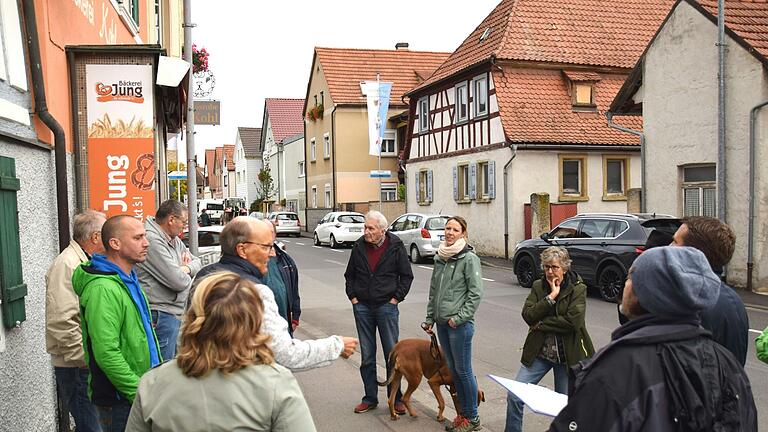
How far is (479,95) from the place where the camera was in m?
25.9

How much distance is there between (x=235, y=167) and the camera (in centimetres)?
8444

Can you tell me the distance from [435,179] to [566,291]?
24591 mm

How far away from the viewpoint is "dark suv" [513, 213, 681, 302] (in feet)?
45.4

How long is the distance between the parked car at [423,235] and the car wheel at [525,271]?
A: 4938 millimetres

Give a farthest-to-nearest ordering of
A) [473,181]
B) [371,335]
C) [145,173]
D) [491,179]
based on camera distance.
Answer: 1. [473,181]
2. [491,179]
3. [145,173]
4. [371,335]

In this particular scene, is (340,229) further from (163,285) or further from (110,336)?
(110,336)

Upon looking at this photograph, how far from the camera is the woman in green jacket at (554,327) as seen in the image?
506 centimetres

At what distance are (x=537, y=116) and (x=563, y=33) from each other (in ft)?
12.9

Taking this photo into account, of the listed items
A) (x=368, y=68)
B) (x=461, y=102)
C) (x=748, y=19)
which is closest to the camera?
(x=748, y=19)

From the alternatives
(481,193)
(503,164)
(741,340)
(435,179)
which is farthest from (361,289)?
(435,179)

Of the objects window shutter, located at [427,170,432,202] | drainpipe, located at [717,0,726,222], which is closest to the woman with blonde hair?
drainpipe, located at [717,0,726,222]

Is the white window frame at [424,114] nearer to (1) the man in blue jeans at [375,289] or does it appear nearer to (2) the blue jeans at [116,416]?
(1) the man in blue jeans at [375,289]

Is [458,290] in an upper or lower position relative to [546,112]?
lower

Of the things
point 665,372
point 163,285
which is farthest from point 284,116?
point 665,372
